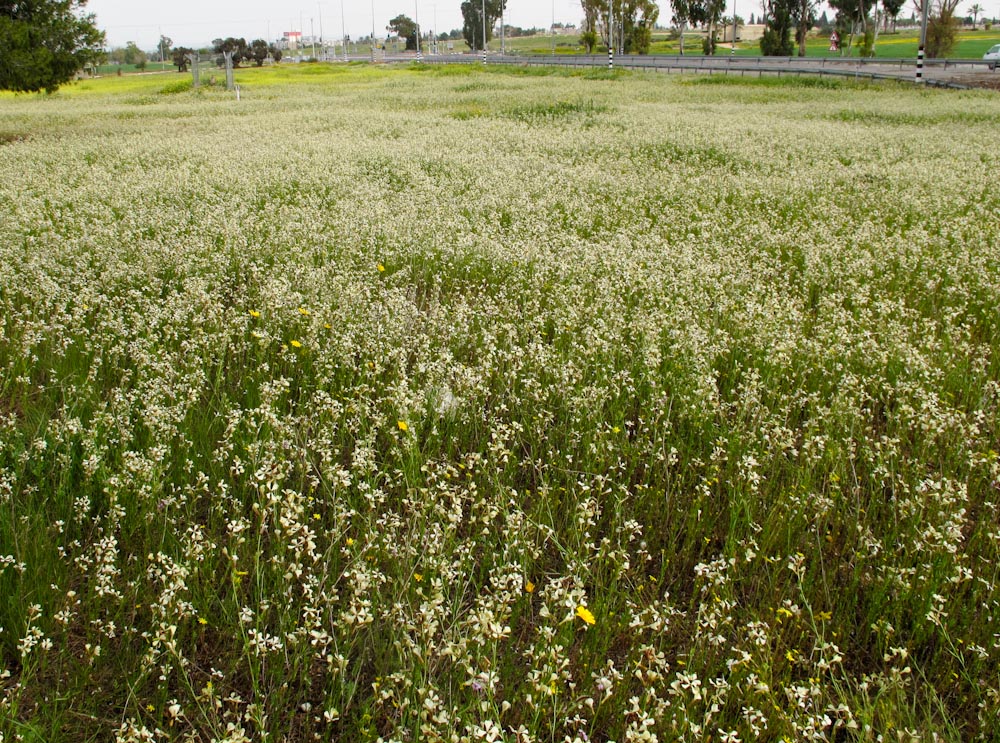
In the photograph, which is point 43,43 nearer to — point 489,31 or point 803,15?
point 803,15

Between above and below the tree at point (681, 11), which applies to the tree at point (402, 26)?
above

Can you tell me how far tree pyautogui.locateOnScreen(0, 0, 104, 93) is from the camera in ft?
62.2

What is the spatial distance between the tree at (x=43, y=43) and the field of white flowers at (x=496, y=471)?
1165 centimetres

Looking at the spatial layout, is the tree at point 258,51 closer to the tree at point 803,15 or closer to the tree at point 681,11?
the tree at point 681,11

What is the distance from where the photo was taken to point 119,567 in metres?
3.17

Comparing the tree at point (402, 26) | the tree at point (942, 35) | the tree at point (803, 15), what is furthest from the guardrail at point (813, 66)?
the tree at point (402, 26)

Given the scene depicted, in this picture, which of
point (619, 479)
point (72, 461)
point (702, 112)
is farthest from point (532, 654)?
point (702, 112)

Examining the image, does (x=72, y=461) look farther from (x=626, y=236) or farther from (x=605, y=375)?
(x=626, y=236)

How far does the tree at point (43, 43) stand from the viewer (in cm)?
1897

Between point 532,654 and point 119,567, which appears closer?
point 532,654

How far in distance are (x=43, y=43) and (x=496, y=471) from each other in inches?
881

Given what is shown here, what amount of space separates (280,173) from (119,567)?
10.4 meters

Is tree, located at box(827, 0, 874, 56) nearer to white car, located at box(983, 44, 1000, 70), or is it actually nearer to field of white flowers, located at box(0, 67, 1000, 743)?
white car, located at box(983, 44, 1000, 70)

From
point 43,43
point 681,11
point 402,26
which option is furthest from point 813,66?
point 402,26
